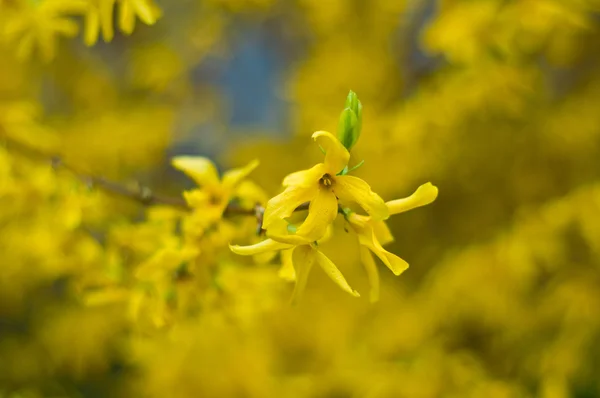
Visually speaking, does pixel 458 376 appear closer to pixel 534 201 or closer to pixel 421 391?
pixel 421 391

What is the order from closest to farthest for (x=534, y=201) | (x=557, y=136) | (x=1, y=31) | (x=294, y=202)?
(x=294, y=202)
(x=1, y=31)
(x=557, y=136)
(x=534, y=201)

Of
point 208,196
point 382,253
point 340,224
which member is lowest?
point 382,253

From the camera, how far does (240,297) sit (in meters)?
0.83

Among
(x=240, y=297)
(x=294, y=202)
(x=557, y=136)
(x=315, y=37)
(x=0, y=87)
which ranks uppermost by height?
(x=315, y=37)

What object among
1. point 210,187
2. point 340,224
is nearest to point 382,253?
point 210,187

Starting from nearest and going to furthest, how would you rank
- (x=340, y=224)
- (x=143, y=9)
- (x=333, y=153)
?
(x=333, y=153) → (x=143, y=9) → (x=340, y=224)

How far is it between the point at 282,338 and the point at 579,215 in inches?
26.7

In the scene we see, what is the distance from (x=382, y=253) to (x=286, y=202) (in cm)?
9

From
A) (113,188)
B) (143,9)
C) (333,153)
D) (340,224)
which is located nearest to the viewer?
(333,153)

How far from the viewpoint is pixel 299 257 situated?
0.58 m

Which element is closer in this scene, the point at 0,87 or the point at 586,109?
the point at 586,109

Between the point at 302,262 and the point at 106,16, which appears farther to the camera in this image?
the point at 106,16

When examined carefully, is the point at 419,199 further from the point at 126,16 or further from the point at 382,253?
the point at 126,16

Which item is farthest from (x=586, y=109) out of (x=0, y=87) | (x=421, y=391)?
(x=0, y=87)
